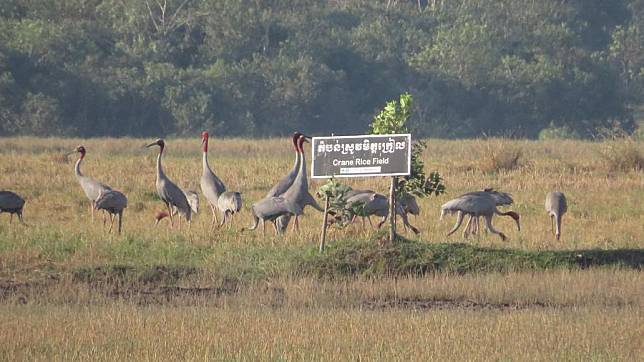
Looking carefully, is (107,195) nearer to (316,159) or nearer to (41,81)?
(316,159)

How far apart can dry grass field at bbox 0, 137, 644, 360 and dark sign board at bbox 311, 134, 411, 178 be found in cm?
73

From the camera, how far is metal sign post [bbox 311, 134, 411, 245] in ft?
45.2

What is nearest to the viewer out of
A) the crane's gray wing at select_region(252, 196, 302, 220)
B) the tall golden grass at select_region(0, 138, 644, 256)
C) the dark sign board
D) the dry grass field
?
the dry grass field

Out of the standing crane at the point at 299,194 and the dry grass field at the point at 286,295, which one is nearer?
the dry grass field at the point at 286,295

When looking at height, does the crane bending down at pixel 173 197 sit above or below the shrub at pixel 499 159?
below

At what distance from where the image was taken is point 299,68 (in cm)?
4778

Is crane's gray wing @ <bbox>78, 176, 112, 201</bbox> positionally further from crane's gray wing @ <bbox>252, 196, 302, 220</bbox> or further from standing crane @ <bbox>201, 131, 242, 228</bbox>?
crane's gray wing @ <bbox>252, 196, 302, 220</bbox>

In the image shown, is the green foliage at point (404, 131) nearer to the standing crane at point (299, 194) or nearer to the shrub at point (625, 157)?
the standing crane at point (299, 194)

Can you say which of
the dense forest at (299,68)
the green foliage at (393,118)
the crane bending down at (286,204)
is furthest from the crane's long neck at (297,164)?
the dense forest at (299,68)

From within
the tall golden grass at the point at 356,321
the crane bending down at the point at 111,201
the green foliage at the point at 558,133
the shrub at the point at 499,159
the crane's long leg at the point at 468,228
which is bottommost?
the tall golden grass at the point at 356,321

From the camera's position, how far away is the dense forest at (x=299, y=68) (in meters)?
45.5

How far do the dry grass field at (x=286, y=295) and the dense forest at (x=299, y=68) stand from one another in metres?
24.7

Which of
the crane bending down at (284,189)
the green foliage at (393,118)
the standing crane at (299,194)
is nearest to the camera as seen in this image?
the green foliage at (393,118)

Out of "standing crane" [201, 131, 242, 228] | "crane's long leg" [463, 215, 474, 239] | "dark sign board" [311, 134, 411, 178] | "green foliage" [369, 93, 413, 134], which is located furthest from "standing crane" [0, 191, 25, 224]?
"crane's long leg" [463, 215, 474, 239]
